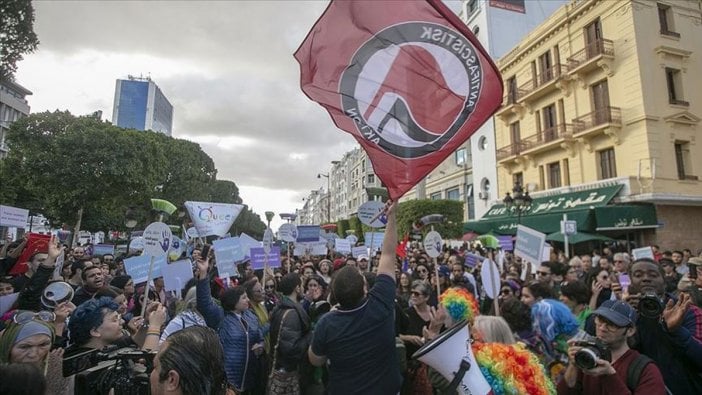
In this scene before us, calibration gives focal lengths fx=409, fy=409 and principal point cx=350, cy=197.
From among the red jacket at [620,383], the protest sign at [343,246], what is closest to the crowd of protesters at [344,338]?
the red jacket at [620,383]

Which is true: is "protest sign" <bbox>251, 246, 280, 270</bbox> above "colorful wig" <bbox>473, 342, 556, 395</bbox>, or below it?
above

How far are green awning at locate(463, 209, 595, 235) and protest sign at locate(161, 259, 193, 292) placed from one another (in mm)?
16753

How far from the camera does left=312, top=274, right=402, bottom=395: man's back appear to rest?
263cm

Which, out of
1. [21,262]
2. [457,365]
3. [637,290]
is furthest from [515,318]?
[21,262]

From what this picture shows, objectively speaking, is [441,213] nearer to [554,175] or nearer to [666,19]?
Answer: [554,175]

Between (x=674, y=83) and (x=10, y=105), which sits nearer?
(x=674, y=83)

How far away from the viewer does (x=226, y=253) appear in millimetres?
6672

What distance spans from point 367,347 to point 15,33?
1592 cm

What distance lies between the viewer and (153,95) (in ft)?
275

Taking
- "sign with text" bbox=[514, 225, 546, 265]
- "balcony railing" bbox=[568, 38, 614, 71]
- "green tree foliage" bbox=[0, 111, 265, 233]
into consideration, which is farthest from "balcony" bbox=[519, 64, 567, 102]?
"green tree foliage" bbox=[0, 111, 265, 233]

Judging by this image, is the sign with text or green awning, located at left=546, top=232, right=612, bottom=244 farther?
green awning, located at left=546, top=232, right=612, bottom=244

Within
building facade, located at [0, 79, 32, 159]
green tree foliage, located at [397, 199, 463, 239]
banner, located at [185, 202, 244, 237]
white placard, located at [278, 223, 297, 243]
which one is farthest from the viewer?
building facade, located at [0, 79, 32, 159]

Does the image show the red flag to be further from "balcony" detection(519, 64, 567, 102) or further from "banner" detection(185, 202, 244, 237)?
"balcony" detection(519, 64, 567, 102)

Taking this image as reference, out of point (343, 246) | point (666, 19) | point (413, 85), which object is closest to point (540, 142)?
point (666, 19)
